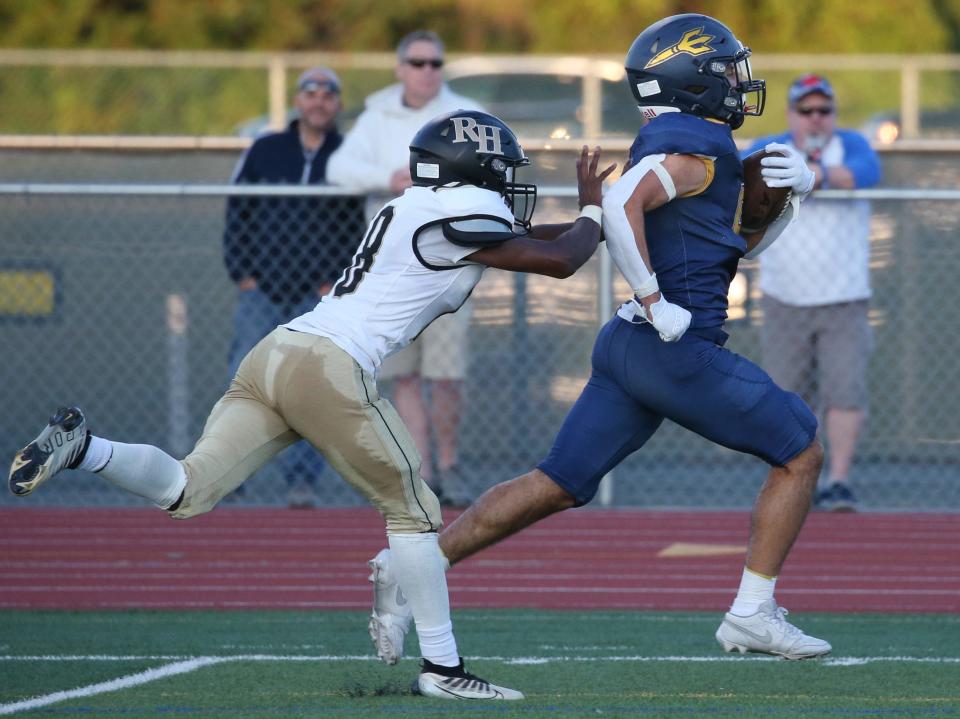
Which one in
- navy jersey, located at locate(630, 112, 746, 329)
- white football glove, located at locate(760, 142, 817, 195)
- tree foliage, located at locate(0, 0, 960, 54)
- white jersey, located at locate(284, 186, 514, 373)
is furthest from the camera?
tree foliage, located at locate(0, 0, 960, 54)

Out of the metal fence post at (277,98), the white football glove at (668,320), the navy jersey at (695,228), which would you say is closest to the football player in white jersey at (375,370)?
the white football glove at (668,320)

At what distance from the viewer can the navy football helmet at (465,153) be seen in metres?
4.98

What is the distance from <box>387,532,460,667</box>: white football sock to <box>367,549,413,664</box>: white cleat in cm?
19

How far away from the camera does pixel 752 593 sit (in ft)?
17.5

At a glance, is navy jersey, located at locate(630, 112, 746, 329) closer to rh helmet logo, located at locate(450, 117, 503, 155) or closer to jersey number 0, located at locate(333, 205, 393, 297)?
rh helmet logo, located at locate(450, 117, 503, 155)

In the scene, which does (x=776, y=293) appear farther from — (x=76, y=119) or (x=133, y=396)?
(x=76, y=119)

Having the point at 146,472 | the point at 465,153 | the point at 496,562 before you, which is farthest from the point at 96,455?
the point at 496,562

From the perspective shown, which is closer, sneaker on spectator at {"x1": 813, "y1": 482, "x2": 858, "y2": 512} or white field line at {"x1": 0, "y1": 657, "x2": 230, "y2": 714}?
white field line at {"x1": 0, "y1": 657, "x2": 230, "y2": 714}

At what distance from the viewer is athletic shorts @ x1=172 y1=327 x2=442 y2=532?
4875 mm

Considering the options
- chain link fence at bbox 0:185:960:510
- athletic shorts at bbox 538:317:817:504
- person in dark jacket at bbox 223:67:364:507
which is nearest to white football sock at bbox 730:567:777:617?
athletic shorts at bbox 538:317:817:504

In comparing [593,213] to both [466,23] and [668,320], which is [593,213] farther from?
[466,23]

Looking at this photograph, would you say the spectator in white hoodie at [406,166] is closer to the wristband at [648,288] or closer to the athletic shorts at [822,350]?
the athletic shorts at [822,350]

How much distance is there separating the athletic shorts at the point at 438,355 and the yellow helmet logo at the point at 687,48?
3.95 m

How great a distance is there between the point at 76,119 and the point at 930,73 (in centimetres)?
793
